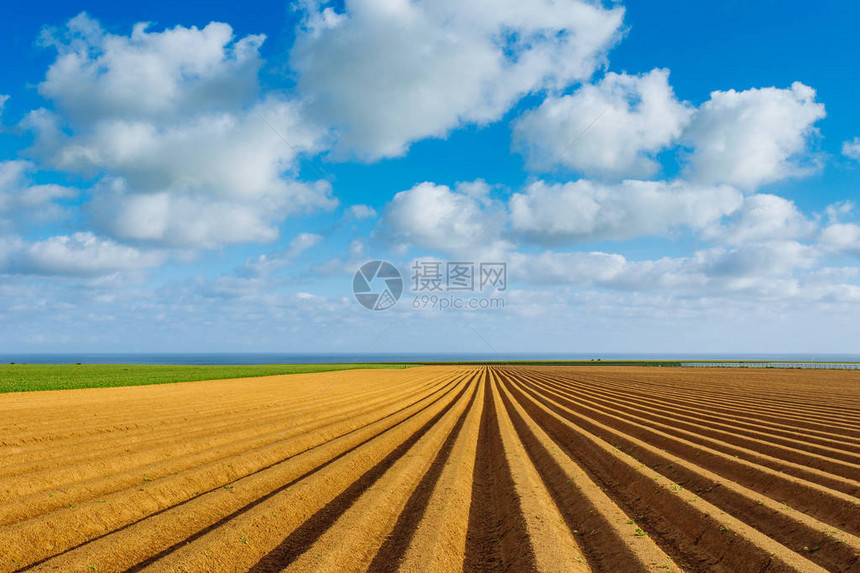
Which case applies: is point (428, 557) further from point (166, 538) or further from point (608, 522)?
point (166, 538)

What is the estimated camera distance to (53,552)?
6023 millimetres

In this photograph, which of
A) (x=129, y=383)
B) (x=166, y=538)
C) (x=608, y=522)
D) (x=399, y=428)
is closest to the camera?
(x=166, y=538)

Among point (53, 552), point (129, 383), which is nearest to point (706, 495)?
point (53, 552)

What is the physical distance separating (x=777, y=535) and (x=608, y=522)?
2.08 m

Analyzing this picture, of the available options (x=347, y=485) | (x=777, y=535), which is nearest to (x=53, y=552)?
(x=347, y=485)

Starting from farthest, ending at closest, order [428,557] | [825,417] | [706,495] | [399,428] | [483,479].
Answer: [825,417] → [399,428] → [483,479] → [706,495] → [428,557]

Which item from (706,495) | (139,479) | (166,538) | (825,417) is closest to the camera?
(166,538)

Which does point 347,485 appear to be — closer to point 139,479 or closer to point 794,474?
point 139,479

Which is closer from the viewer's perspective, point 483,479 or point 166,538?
point 166,538

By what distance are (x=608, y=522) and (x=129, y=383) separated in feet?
110

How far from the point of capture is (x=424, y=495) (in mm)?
8312

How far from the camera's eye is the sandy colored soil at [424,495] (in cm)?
591

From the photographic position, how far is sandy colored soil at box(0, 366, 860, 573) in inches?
233

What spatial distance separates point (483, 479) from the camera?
9.70m
